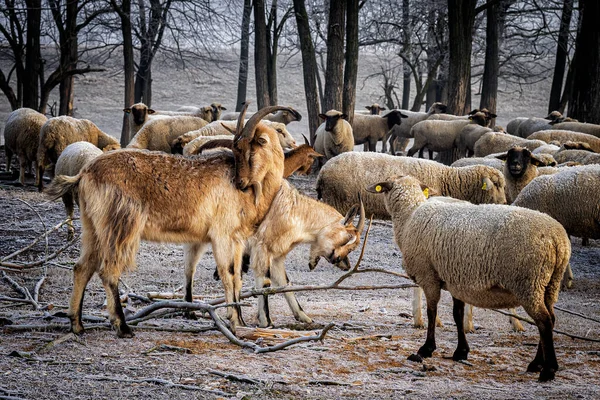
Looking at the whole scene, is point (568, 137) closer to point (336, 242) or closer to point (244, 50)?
point (336, 242)

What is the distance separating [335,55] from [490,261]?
15985 millimetres

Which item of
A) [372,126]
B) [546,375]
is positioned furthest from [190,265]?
[372,126]

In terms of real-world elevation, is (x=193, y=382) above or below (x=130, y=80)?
below

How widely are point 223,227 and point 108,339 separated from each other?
1.49m

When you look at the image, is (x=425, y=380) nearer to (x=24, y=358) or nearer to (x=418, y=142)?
(x=24, y=358)

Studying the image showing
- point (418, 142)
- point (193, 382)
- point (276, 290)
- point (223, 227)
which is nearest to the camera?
point (193, 382)

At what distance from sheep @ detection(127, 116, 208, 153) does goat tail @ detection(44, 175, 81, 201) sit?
35.4 feet

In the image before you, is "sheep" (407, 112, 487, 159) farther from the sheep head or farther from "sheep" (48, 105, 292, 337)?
"sheep" (48, 105, 292, 337)

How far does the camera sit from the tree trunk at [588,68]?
18.7 m

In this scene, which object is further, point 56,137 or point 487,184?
point 56,137

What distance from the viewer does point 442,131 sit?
23.2 m

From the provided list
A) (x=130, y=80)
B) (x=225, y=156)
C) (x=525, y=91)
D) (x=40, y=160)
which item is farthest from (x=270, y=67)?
(x=525, y=91)

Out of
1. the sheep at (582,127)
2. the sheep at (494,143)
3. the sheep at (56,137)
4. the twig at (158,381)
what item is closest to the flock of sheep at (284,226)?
the twig at (158,381)

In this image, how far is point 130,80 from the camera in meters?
22.9
